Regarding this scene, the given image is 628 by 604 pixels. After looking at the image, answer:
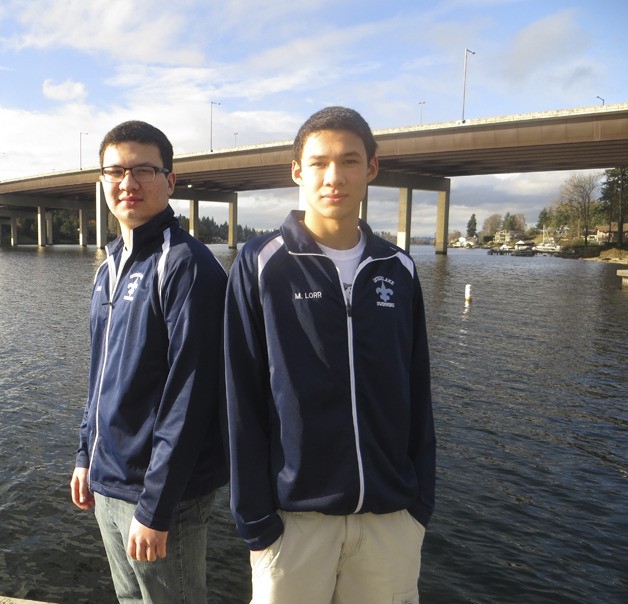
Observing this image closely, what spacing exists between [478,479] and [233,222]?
281ft

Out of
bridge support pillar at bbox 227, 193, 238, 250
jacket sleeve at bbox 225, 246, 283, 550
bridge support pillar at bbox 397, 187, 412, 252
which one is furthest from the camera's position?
bridge support pillar at bbox 227, 193, 238, 250

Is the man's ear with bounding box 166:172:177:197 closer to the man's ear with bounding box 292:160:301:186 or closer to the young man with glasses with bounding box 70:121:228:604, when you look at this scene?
the young man with glasses with bounding box 70:121:228:604

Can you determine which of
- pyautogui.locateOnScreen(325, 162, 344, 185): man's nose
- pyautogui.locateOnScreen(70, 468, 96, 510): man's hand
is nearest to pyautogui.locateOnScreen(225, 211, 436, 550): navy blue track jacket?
pyautogui.locateOnScreen(325, 162, 344, 185): man's nose

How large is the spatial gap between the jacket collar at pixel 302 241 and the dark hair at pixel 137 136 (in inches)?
32.8

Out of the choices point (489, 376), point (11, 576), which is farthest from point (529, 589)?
point (489, 376)

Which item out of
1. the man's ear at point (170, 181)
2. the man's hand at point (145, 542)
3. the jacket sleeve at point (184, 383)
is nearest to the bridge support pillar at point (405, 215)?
the man's ear at point (170, 181)

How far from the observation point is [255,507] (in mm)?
2309

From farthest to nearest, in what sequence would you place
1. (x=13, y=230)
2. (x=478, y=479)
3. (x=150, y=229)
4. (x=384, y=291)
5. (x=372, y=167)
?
(x=13, y=230) < (x=478, y=479) < (x=150, y=229) < (x=372, y=167) < (x=384, y=291)

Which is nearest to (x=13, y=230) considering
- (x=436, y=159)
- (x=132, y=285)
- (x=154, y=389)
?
(x=436, y=159)

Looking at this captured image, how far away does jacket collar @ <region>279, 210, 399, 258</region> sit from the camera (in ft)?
8.27

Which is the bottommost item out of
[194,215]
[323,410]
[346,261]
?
[323,410]

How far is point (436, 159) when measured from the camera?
5353 cm

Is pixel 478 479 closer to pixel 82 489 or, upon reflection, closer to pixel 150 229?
pixel 82 489

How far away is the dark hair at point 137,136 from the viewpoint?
2.80 meters
